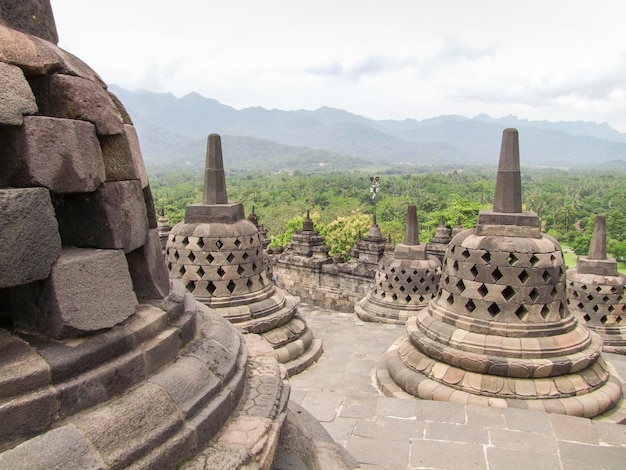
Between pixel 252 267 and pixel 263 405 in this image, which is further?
pixel 252 267

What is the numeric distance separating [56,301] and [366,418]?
3302 millimetres

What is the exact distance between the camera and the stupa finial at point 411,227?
999 centimetres

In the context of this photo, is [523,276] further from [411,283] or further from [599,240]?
[599,240]

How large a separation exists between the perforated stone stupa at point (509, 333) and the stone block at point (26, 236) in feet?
14.2

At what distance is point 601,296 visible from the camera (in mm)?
9102

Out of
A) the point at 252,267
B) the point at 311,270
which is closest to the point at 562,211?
the point at 311,270

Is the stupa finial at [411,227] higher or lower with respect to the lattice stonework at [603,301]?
higher

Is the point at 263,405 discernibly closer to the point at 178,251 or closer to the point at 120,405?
the point at 120,405

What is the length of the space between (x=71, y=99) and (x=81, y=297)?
83 centimetres

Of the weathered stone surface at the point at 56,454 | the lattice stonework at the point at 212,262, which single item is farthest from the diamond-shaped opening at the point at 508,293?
the weathered stone surface at the point at 56,454

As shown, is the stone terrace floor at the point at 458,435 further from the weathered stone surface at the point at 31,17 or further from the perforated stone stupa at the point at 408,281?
the perforated stone stupa at the point at 408,281

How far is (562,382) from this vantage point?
4930mm

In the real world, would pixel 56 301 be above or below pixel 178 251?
above

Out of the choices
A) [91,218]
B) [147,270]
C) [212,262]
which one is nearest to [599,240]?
[212,262]
